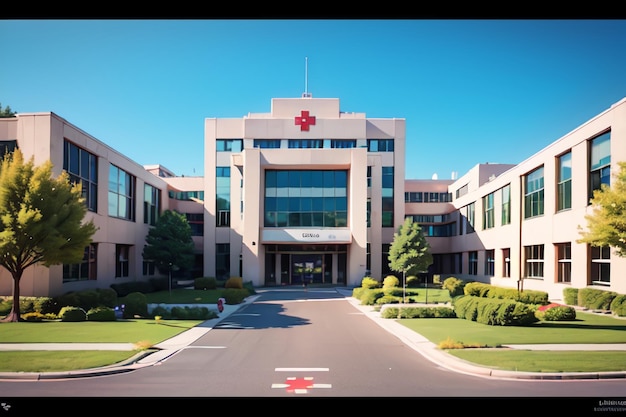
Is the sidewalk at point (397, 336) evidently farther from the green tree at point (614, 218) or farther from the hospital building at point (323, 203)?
the hospital building at point (323, 203)

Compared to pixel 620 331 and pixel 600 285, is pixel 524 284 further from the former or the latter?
pixel 620 331

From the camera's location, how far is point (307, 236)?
40875 millimetres

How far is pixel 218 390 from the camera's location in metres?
8.56

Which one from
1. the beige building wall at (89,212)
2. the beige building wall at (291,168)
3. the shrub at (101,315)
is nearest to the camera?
the shrub at (101,315)

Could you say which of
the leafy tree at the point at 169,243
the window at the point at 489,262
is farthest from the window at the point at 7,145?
the window at the point at 489,262

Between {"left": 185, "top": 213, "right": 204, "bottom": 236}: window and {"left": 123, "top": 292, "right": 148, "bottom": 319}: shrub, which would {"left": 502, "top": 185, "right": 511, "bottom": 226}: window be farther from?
{"left": 185, "top": 213, "right": 204, "bottom": 236}: window

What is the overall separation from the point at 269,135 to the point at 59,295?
28.3 m

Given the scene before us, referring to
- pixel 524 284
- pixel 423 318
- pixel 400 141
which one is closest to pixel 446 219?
pixel 400 141

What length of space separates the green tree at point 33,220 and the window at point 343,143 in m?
30.4

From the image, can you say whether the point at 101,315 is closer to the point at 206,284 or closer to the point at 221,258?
the point at 206,284

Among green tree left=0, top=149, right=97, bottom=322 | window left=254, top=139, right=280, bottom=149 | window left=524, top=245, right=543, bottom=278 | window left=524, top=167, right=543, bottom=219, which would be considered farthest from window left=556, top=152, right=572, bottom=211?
green tree left=0, top=149, right=97, bottom=322

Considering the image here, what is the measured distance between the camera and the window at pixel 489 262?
1641 inches

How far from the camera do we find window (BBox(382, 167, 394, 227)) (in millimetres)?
47812
